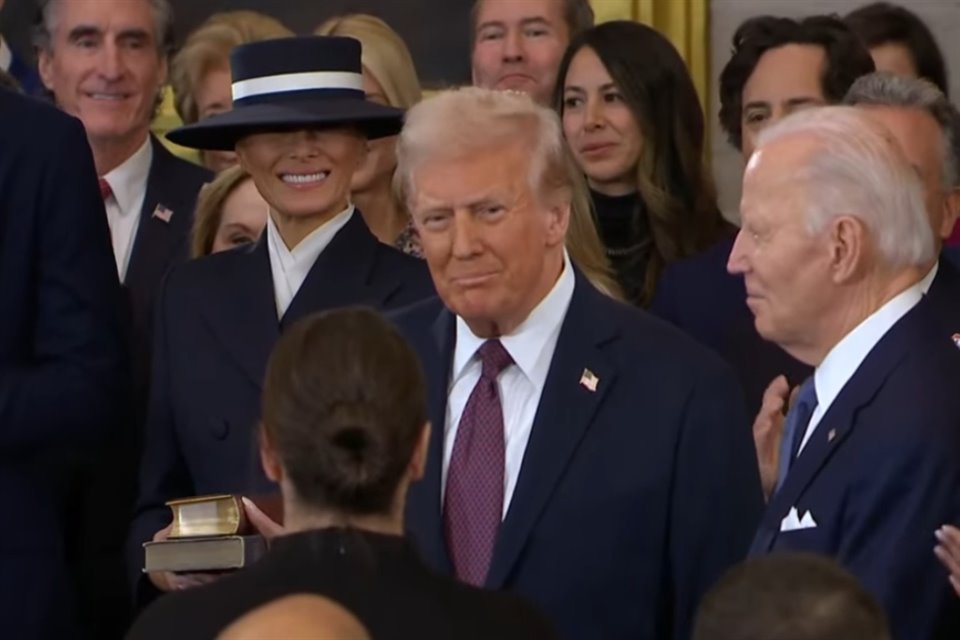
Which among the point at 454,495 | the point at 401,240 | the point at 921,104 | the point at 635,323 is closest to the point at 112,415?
the point at 454,495

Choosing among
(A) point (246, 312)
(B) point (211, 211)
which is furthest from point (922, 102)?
(B) point (211, 211)

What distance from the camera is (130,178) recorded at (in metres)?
5.87

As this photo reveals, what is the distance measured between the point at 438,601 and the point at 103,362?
143cm

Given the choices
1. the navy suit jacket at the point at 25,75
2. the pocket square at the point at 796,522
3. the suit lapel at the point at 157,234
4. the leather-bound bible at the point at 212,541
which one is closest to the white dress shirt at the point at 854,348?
the pocket square at the point at 796,522

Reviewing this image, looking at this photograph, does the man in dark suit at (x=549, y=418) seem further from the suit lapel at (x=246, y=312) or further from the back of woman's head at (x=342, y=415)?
the back of woman's head at (x=342, y=415)

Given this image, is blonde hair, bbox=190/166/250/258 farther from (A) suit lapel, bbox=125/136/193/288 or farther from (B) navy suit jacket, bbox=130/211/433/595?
(B) navy suit jacket, bbox=130/211/433/595

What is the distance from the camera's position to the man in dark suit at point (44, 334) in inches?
170

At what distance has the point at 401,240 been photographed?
557 cm

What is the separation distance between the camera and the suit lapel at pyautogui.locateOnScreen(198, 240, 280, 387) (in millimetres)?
4750

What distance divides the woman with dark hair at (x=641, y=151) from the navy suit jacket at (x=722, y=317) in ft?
0.95

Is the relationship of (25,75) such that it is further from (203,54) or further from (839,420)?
(839,420)

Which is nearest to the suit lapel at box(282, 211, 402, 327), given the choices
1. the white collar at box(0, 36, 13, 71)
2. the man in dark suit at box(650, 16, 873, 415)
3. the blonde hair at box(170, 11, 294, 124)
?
the man in dark suit at box(650, 16, 873, 415)

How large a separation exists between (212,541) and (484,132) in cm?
83

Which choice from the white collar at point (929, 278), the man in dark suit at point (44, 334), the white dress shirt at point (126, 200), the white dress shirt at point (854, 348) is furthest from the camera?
the white dress shirt at point (126, 200)
